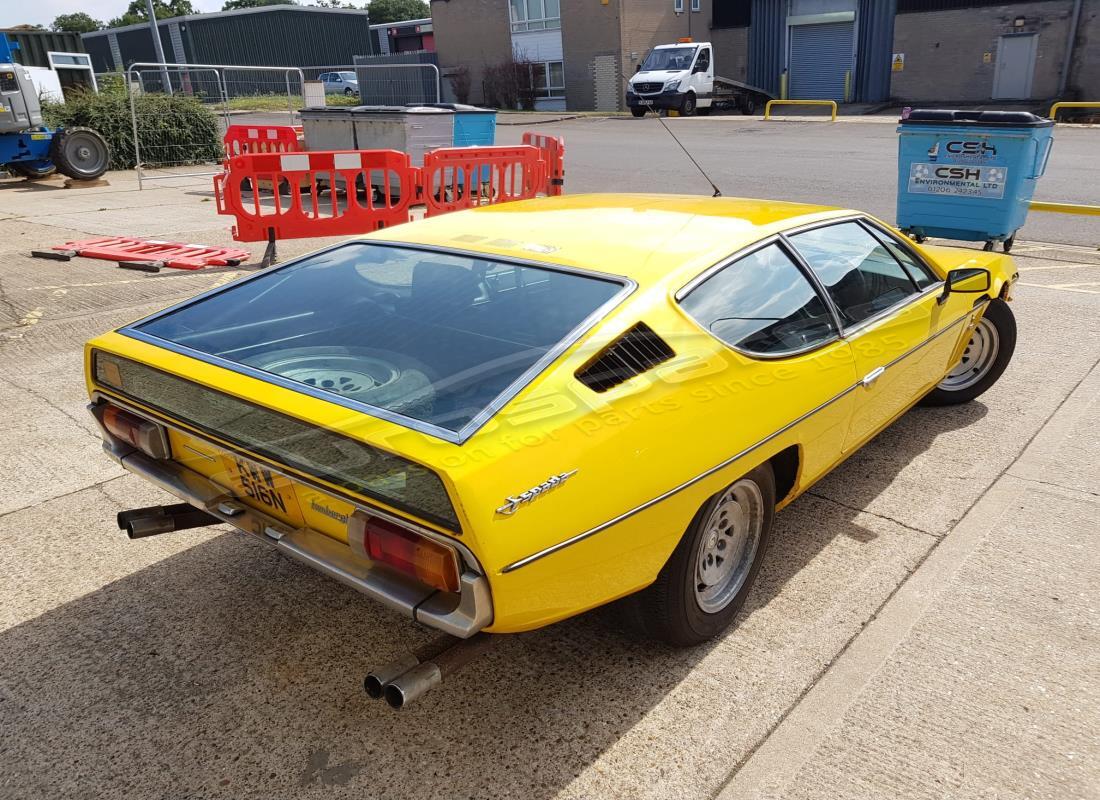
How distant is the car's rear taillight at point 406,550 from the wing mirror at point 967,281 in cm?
278

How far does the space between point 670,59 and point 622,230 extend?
3009 centimetres

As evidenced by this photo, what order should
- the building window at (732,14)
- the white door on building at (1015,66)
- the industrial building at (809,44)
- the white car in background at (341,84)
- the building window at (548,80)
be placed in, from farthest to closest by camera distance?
the white car in background at (341,84) < the building window at (548,80) < the building window at (732,14) < the white door on building at (1015,66) < the industrial building at (809,44)

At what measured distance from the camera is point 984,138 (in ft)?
25.2

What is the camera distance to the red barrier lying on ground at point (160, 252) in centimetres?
846

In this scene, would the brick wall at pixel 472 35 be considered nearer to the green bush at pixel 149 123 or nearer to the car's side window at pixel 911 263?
the green bush at pixel 149 123

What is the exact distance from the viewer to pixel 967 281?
386 cm

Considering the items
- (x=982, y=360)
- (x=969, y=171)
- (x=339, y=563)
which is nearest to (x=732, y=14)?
(x=969, y=171)

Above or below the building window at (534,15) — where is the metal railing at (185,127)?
below

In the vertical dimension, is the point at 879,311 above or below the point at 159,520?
above

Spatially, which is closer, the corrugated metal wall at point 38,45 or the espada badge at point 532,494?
the espada badge at point 532,494

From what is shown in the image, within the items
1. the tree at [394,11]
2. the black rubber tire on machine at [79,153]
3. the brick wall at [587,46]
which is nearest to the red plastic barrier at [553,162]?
the black rubber tire on machine at [79,153]

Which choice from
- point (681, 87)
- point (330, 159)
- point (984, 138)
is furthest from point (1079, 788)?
point (681, 87)

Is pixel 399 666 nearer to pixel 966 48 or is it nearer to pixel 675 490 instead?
pixel 675 490

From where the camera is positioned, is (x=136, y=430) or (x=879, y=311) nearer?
(x=136, y=430)
